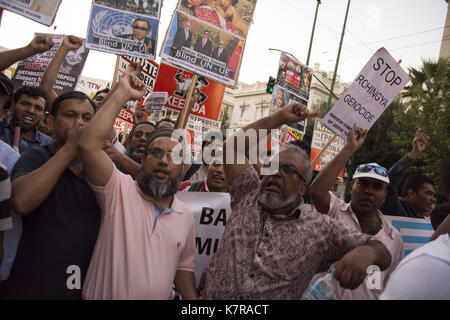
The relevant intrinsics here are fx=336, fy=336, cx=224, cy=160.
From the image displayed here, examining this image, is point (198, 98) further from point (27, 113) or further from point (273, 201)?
point (273, 201)

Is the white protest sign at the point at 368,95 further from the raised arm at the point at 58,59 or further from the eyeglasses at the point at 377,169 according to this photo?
the raised arm at the point at 58,59

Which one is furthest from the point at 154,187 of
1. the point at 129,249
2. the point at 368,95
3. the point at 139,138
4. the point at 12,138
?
the point at 368,95

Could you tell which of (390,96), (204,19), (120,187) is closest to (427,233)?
(390,96)

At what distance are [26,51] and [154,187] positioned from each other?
1.86 m

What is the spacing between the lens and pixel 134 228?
1.87m

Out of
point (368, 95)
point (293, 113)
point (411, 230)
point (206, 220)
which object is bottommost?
point (206, 220)

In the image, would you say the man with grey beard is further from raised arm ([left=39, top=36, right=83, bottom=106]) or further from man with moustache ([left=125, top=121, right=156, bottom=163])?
raised arm ([left=39, top=36, right=83, bottom=106])

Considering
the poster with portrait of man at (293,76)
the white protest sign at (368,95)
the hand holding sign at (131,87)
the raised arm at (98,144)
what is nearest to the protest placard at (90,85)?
the poster with portrait of man at (293,76)

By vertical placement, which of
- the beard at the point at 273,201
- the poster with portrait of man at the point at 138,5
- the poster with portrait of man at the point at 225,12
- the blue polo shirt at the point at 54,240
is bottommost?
the blue polo shirt at the point at 54,240

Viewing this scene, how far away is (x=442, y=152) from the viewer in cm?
1222

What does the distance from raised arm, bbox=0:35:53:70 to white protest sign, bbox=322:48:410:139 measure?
2791 mm

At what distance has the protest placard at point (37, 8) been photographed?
3.51 metres

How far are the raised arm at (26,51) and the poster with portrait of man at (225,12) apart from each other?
238cm

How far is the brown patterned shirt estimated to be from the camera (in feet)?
6.28
